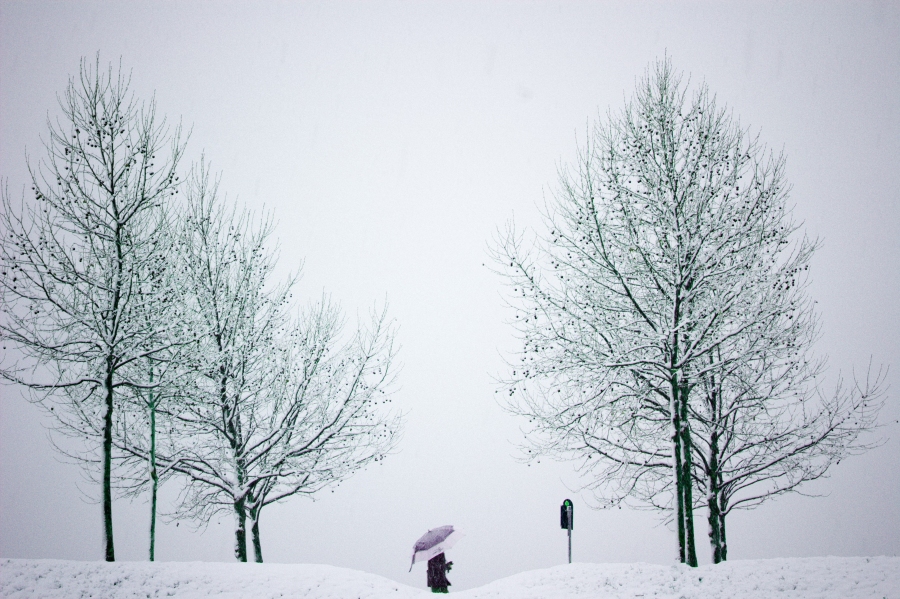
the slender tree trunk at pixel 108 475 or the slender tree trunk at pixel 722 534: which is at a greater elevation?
the slender tree trunk at pixel 108 475

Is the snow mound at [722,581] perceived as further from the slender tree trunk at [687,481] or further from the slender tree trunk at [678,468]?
the slender tree trunk at [687,481]

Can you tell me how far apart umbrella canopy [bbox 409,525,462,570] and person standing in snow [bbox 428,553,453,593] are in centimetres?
21

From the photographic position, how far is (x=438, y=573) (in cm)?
1082

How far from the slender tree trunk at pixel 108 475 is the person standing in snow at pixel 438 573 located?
556 centimetres

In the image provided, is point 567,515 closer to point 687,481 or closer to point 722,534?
point 687,481

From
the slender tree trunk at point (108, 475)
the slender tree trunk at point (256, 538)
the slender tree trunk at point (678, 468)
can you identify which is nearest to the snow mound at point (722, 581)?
the slender tree trunk at point (678, 468)

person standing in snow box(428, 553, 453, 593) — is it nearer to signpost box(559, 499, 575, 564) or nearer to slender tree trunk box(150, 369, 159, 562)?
signpost box(559, 499, 575, 564)

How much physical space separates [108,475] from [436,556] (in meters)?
6.12

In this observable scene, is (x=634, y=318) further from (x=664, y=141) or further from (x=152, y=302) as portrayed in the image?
(x=152, y=302)

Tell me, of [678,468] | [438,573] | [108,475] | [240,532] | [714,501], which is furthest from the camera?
[714,501]

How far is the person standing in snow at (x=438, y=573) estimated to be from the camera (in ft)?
35.3

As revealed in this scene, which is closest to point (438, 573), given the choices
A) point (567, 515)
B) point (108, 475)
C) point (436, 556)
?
point (436, 556)

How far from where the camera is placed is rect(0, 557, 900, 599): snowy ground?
8195 millimetres

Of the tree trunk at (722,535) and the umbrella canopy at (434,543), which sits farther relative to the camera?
the tree trunk at (722,535)
